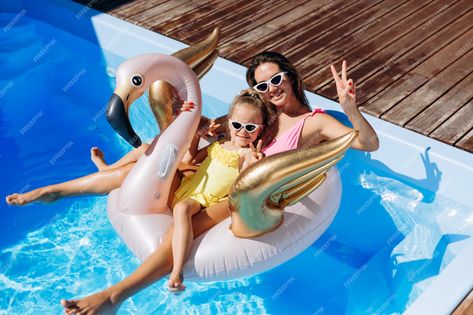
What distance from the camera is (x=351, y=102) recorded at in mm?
3041

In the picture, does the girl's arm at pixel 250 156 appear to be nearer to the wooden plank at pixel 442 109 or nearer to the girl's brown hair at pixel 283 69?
the girl's brown hair at pixel 283 69

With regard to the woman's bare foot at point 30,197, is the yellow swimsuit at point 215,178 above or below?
below

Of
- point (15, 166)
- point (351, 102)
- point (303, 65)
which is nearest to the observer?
point (351, 102)

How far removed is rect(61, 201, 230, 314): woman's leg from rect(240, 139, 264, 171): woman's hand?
0.62 feet

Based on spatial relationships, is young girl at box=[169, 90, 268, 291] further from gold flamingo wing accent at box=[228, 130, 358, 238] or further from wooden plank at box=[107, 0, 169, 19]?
wooden plank at box=[107, 0, 169, 19]

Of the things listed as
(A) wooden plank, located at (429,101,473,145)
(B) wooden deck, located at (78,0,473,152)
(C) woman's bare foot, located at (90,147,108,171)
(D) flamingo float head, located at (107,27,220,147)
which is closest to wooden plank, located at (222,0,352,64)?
(B) wooden deck, located at (78,0,473,152)

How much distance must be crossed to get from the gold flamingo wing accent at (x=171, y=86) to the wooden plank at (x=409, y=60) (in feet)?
3.80

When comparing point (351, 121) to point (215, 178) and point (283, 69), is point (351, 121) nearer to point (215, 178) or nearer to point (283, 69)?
point (283, 69)

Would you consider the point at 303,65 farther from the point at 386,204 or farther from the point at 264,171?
the point at 264,171

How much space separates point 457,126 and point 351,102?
1171 millimetres

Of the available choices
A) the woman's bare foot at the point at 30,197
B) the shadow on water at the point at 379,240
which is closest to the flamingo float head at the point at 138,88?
the woman's bare foot at the point at 30,197

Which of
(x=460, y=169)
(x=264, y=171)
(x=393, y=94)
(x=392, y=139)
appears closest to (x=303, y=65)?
(x=393, y=94)

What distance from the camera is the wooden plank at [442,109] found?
3953 millimetres

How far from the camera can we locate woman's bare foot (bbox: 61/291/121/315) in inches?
103
